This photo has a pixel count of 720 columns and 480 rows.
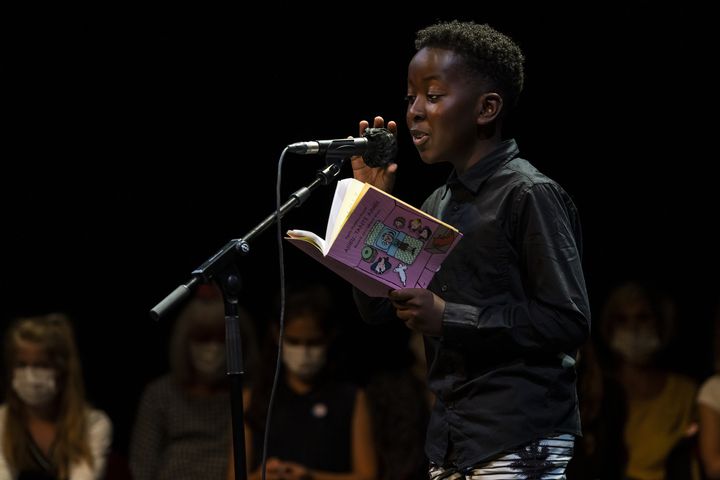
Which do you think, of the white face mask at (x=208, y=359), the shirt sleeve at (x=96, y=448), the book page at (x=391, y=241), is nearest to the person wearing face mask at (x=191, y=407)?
the white face mask at (x=208, y=359)

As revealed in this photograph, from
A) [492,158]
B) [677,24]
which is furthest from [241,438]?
[677,24]

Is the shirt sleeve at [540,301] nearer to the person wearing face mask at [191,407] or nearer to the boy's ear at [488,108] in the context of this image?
the boy's ear at [488,108]

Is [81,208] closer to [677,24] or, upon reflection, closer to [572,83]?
[572,83]

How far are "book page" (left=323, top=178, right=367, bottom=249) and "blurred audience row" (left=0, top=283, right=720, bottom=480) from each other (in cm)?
201

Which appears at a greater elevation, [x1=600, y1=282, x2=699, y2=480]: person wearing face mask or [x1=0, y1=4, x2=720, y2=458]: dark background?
[x1=0, y1=4, x2=720, y2=458]: dark background

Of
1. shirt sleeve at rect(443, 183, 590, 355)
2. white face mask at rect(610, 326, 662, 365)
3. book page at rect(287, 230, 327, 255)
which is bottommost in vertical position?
white face mask at rect(610, 326, 662, 365)

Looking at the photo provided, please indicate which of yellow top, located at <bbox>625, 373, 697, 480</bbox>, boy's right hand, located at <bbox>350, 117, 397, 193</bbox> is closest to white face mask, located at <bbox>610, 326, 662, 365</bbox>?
yellow top, located at <bbox>625, 373, 697, 480</bbox>

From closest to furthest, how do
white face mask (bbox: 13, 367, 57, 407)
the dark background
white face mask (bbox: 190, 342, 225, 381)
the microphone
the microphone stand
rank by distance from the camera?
the microphone stand
the microphone
white face mask (bbox: 13, 367, 57, 407)
white face mask (bbox: 190, 342, 225, 381)
the dark background

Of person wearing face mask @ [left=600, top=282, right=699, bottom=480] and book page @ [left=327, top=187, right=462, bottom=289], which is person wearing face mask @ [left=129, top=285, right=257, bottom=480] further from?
book page @ [left=327, top=187, right=462, bottom=289]

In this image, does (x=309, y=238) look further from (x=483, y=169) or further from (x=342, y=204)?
(x=483, y=169)

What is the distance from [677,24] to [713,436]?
1617 millimetres

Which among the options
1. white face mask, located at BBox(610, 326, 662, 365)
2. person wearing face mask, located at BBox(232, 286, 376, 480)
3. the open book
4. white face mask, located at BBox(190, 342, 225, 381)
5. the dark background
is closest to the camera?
the open book

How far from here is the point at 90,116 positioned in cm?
446

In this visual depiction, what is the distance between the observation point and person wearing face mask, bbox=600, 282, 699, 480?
4406mm
